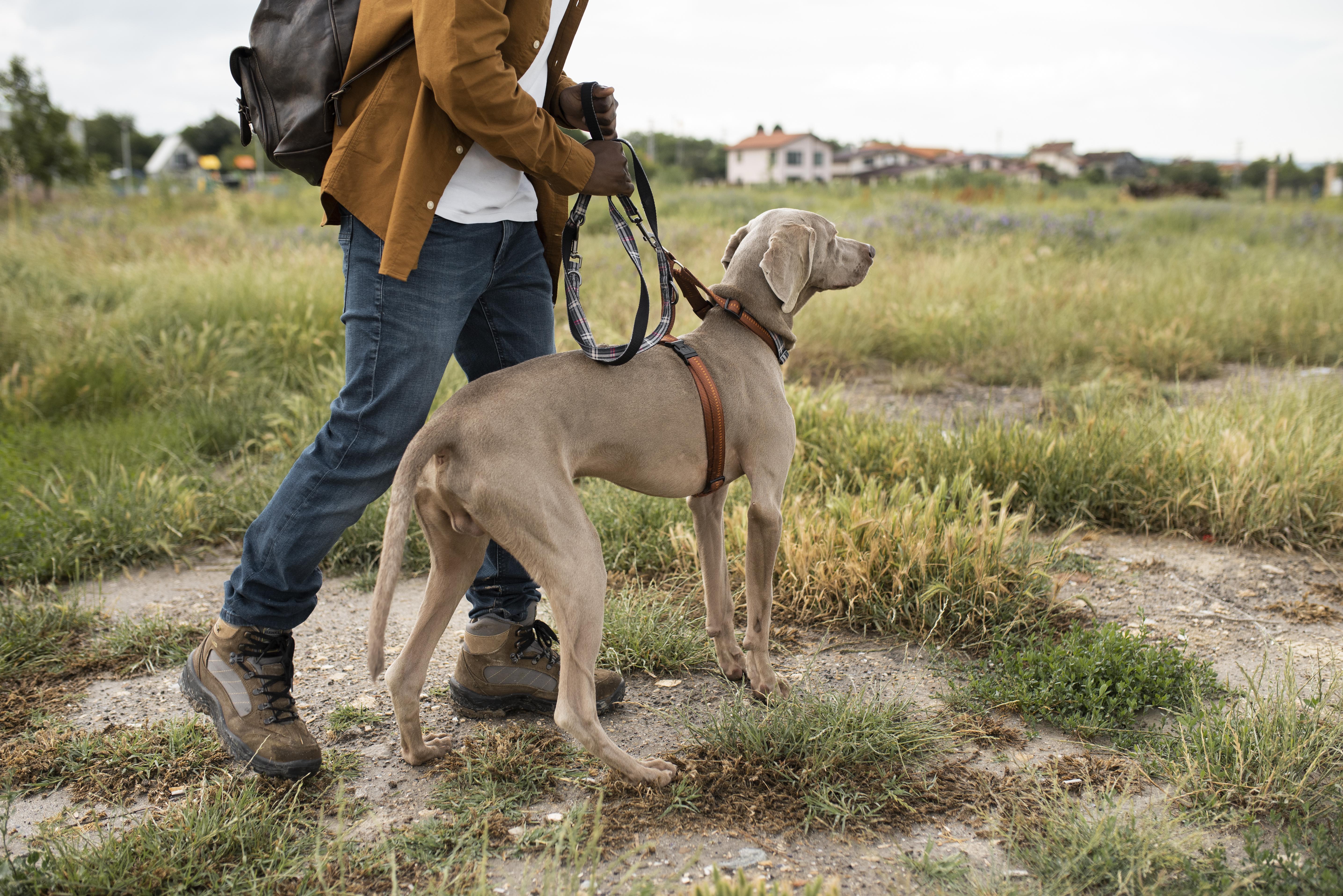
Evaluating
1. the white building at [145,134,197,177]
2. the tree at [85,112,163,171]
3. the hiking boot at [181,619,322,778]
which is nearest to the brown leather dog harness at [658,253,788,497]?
the hiking boot at [181,619,322,778]

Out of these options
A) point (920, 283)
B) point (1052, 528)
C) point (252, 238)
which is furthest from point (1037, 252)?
point (252, 238)

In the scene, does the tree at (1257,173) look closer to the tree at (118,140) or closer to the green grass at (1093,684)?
the green grass at (1093,684)

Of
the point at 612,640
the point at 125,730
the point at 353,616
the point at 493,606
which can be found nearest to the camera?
the point at 125,730

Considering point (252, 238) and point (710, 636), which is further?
point (252, 238)

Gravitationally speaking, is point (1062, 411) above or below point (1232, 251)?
below

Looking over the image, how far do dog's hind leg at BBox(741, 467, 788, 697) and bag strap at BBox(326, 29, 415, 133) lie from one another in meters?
1.44

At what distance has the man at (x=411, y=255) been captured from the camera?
7.00 ft

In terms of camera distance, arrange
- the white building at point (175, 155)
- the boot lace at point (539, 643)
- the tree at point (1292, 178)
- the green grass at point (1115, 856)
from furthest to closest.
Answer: the white building at point (175, 155) < the tree at point (1292, 178) < the boot lace at point (539, 643) < the green grass at point (1115, 856)

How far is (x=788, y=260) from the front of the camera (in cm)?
266

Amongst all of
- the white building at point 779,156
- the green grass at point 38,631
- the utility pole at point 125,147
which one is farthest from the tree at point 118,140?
the green grass at point 38,631

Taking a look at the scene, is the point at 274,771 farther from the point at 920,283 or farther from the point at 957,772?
the point at 920,283

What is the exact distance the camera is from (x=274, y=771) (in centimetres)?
241

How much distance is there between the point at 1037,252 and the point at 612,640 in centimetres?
784

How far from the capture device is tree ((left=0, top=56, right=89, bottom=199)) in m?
17.9
